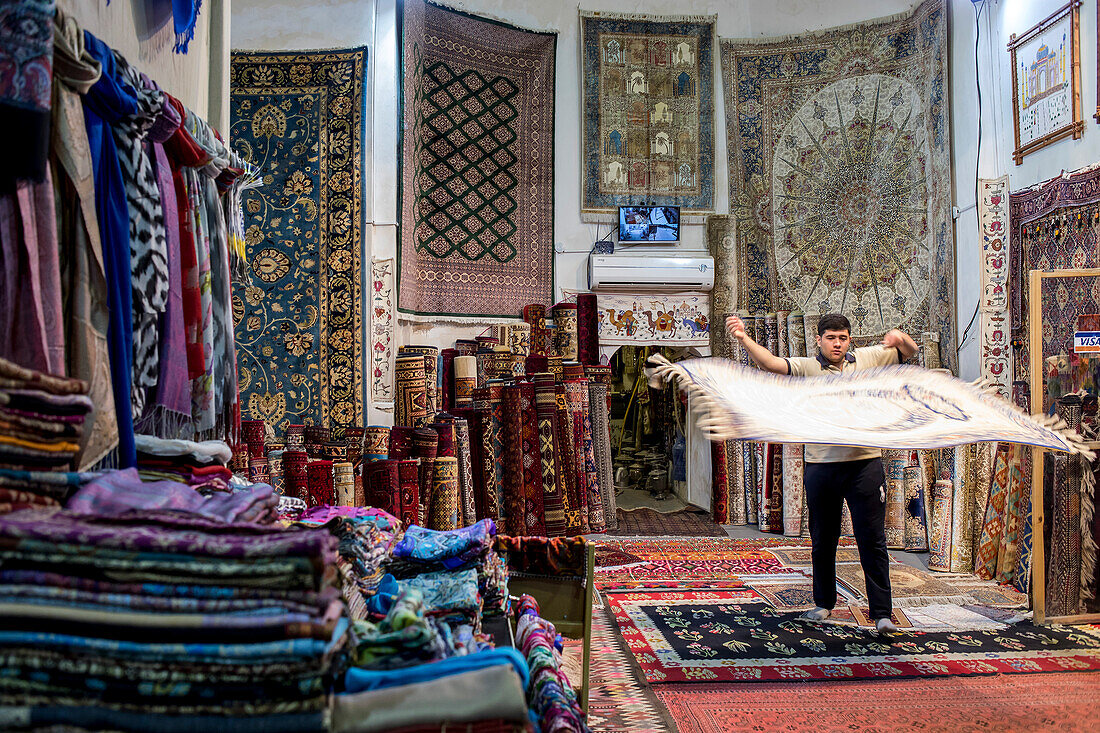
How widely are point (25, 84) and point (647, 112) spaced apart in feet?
22.0

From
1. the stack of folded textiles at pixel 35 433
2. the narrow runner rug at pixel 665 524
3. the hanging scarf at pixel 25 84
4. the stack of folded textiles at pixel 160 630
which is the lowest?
the narrow runner rug at pixel 665 524

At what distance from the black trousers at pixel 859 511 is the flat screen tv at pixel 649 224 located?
3791 millimetres

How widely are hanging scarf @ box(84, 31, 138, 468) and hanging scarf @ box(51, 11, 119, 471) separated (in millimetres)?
54

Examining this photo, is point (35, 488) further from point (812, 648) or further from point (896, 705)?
point (812, 648)

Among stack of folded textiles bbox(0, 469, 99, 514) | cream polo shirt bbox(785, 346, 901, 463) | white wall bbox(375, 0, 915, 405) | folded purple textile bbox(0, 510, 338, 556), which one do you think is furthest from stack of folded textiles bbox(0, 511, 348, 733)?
white wall bbox(375, 0, 915, 405)

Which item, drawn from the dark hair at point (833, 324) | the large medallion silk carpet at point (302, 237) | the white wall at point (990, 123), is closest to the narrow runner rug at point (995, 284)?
the white wall at point (990, 123)

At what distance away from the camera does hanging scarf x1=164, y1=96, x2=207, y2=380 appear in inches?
70.6

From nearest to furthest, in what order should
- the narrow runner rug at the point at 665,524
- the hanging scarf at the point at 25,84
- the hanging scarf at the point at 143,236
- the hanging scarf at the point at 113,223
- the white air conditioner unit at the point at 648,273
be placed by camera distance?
the hanging scarf at the point at 25,84 < the hanging scarf at the point at 113,223 < the hanging scarf at the point at 143,236 < the narrow runner rug at the point at 665,524 < the white air conditioner unit at the point at 648,273

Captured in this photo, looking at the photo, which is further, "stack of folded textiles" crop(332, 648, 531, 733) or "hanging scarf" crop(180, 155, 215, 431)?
"hanging scarf" crop(180, 155, 215, 431)

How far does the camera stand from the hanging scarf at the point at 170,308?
1.63 metres

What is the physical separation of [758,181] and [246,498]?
22.2 feet

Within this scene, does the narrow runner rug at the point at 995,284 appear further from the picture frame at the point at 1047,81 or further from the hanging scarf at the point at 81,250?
the hanging scarf at the point at 81,250

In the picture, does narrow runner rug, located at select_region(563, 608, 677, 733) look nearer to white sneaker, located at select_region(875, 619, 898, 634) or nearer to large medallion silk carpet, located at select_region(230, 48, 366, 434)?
white sneaker, located at select_region(875, 619, 898, 634)

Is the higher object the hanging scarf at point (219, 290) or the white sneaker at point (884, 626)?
the hanging scarf at point (219, 290)
